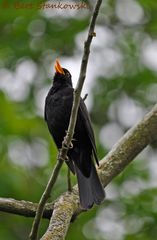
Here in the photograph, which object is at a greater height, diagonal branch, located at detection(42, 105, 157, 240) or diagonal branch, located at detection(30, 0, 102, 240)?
diagonal branch, located at detection(30, 0, 102, 240)

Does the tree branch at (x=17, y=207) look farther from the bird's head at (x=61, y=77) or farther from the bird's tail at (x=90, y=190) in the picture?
the bird's head at (x=61, y=77)

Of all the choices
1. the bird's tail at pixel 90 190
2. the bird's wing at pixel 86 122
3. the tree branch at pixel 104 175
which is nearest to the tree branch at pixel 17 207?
the tree branch at pixel 104 175

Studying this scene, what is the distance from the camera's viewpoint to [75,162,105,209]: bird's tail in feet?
12.2

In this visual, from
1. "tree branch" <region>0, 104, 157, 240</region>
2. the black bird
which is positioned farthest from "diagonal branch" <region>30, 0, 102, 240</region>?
the black bird

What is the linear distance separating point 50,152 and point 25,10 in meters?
1.21

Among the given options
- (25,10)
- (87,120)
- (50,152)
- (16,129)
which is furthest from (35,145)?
(87,120)

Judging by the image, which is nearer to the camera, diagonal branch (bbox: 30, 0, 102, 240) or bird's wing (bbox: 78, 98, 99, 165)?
diagonal branch (bbox: 30, 0, 102, 240)

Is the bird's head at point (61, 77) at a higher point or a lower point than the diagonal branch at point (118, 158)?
higher

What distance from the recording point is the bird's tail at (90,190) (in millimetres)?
3728

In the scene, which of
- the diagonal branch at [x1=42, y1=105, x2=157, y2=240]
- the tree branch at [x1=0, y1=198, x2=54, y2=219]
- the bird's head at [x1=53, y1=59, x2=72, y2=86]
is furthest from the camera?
the bird's head at [x1=53, y1=59, x2=72, y2=86]

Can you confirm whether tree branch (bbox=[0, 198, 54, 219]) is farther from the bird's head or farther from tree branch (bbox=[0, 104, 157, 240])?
the bird's head

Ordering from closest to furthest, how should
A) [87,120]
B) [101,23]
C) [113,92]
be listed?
[87,120], [101,23], [113,92]

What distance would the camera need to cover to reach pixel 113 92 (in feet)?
23.0

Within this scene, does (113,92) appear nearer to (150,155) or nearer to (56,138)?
(150,155)
